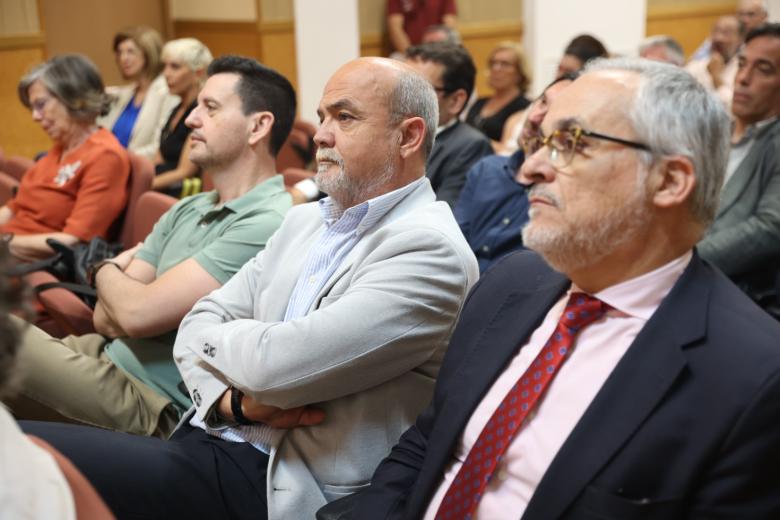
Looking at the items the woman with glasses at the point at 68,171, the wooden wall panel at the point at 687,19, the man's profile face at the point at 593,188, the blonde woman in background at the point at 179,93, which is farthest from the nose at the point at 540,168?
the wooden wall panel at the point at 687,19

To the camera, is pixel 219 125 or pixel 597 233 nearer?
pixel 597 233

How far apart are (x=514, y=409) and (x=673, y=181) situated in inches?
16.4

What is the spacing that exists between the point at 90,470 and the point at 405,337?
2.13 ft

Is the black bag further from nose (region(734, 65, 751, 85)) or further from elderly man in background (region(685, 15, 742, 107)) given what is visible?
elderly man in background (region(685, 15, 742, 107))

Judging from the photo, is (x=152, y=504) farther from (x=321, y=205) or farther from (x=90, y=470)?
(x=321, y=205)

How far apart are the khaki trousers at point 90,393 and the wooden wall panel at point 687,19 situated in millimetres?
7954

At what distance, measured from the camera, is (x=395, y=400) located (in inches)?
69.2

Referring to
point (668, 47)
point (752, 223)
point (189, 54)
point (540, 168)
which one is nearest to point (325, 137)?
point (540, 168)

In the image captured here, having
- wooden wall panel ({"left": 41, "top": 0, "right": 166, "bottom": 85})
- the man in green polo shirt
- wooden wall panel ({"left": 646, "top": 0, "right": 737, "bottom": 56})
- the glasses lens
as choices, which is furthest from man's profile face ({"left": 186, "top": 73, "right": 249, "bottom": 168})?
wooden wall panel ({"left": 646, "top": 0, "right": 737, "bottom": 56})

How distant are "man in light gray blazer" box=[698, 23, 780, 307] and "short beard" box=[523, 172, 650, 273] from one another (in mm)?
1433

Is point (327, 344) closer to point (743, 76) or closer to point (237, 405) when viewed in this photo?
point (237, 405)

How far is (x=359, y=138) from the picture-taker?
1927 mm

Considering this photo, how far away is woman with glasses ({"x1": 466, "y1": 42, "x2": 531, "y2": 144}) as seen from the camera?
5.41 meters

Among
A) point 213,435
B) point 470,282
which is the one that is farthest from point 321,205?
point 213,435
